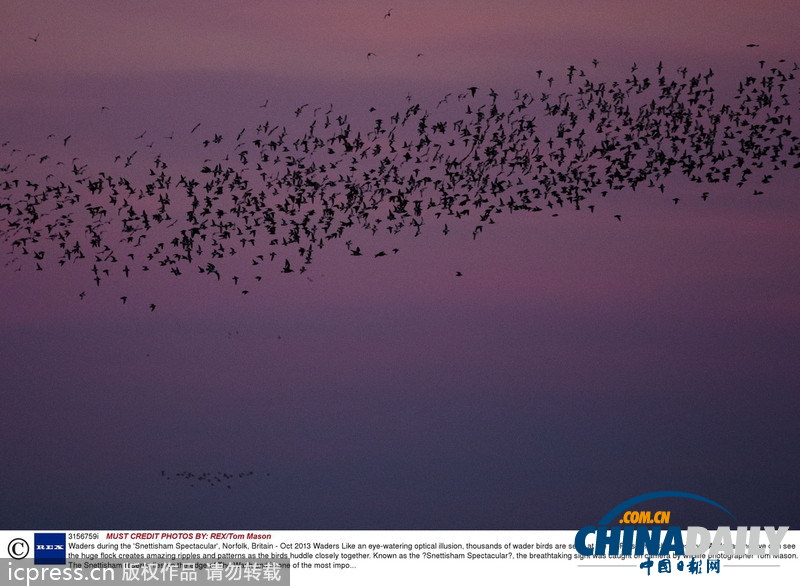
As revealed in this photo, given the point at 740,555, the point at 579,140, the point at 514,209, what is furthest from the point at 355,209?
the point at 740,555

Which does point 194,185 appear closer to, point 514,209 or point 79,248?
point 79,248

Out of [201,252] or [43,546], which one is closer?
[43,546]

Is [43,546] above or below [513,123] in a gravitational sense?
below

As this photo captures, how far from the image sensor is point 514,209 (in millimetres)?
14062

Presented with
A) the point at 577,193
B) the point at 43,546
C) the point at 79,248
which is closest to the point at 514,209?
the point at 577,193

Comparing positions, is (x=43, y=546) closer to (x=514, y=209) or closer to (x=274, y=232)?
(x=274, y=232)

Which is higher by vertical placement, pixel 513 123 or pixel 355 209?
pixel 513 123

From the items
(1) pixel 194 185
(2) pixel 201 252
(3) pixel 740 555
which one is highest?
(1) pixel 194 185

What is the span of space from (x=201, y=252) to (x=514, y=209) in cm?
363

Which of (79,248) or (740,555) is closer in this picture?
(740,555)

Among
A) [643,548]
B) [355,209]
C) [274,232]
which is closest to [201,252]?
[274,232]

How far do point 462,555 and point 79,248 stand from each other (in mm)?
5749

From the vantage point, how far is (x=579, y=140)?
14.6 metres

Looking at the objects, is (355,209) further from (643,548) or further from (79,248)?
(643,548)
